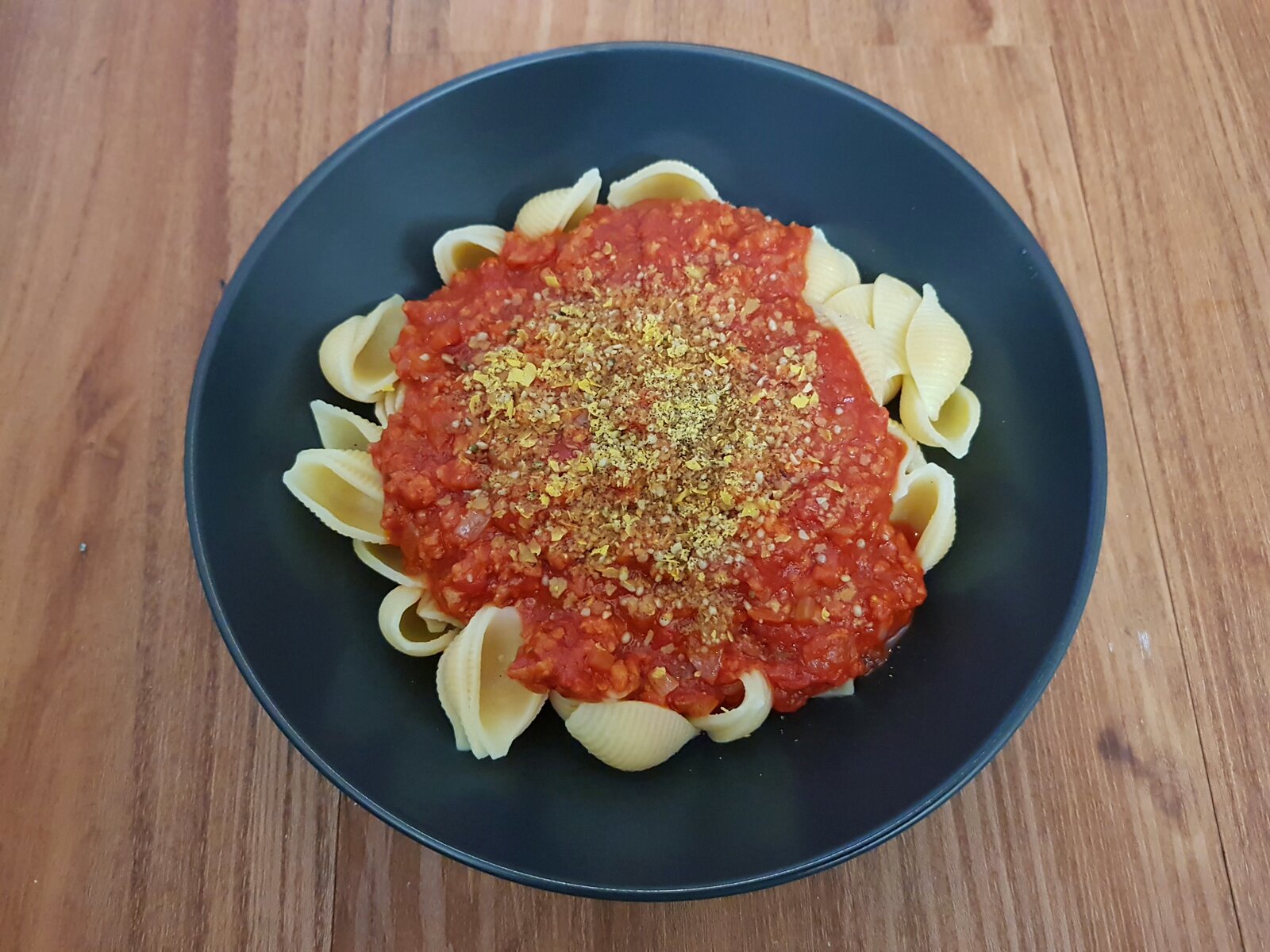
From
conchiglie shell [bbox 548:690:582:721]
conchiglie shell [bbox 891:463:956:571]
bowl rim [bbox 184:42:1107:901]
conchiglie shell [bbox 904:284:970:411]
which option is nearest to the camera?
bowl rim [bbox 184:42:1107:901]

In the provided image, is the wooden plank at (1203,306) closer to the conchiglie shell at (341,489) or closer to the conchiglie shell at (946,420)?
the conchiglie shell at (946,420)

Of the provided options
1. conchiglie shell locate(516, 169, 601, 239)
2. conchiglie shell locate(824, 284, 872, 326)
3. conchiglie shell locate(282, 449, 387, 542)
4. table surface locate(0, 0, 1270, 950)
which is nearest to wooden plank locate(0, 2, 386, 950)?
table surface locate(0, 0, 1270, 950)

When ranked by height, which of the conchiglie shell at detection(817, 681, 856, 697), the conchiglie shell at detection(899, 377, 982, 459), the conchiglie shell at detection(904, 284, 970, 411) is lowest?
the conchiglie shell at detection(817, 681, 856, 697)

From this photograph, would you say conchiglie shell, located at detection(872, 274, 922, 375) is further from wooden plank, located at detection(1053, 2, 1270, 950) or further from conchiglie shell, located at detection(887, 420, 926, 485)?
wooden plank, located at detection(1053, 2, 1270, 950)

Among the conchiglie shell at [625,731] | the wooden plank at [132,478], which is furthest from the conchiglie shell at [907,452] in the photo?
the wooden plank at [132,478]

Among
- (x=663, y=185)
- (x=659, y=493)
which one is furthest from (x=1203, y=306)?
(x=659, y=493)

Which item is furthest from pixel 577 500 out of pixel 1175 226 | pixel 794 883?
pixel 1175 226

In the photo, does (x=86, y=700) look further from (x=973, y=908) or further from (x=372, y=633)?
(x=973, y=908)
